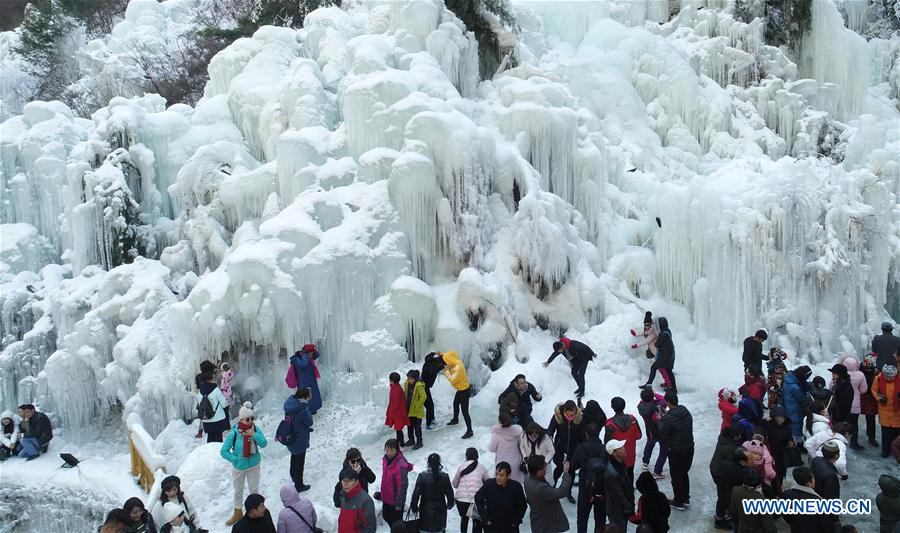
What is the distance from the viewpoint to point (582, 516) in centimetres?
623

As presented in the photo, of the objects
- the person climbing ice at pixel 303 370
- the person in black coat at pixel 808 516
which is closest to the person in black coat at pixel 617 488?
the person in black coat at pixel 808 516

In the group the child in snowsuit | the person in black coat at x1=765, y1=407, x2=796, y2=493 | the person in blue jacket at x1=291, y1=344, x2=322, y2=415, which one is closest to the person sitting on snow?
the child in snowsuit

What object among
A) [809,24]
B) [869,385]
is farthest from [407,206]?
[809,24]

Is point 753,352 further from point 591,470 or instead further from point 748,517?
point 591,470

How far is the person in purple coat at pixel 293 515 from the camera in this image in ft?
19.1

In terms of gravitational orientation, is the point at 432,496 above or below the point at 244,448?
below

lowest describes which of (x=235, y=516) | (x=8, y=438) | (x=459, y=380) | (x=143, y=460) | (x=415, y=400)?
(x=8, y=438)

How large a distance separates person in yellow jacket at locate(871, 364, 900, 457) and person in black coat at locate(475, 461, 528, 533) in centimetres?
544

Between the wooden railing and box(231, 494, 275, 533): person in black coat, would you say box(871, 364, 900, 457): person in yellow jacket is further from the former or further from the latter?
the wooden railing

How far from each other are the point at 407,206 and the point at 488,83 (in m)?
4.88

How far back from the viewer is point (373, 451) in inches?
364

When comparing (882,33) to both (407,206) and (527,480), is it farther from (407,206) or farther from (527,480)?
(527,480)

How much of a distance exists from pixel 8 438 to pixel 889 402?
14.0m

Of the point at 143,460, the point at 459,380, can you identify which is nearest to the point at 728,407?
the point at 459,380
